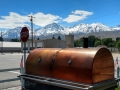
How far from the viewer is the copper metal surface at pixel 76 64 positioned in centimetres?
426

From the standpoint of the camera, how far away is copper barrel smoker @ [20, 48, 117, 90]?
4.25 meters

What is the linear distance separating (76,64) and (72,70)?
0.18m

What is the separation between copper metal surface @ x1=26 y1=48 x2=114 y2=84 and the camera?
426 cm

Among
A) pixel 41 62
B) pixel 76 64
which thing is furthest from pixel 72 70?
pixel 41 62

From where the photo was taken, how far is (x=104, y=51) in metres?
4.63

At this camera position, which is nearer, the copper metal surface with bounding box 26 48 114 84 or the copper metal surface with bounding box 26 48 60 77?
the copper metal surface with bounding box 26 48 114 84

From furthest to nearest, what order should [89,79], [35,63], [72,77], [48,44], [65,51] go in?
[48,44] < [35,63] < [65,51] < [72,77] < [89,79]

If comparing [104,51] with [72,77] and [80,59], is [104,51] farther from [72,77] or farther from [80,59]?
[72,77]

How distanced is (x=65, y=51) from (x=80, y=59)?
581mm

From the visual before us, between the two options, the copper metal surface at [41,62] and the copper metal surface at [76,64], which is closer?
the copper metal surface at [76,64]

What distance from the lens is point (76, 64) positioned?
4.43 m

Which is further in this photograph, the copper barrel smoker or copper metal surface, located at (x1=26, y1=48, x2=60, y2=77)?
copper metal surface, located at (x1=26, y1=48, x2=60, y2=77)

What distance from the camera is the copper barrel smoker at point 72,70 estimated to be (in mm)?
4250

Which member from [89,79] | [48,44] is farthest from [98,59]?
[48,44]
